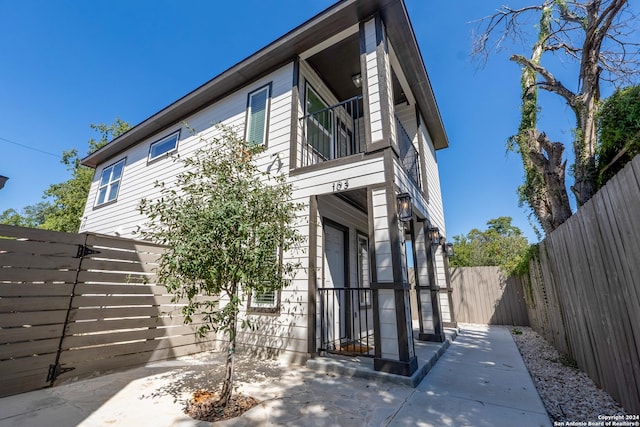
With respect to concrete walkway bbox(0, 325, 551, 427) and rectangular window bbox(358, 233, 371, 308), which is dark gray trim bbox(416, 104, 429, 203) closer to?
rectangular window bbox(358, 233, 371, 308)

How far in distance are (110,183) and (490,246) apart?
2449 cm

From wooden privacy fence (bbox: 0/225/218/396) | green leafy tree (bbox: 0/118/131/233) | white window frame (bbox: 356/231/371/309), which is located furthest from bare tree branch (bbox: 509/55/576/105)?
green leafy tree (bbox: 0/118/131/233)

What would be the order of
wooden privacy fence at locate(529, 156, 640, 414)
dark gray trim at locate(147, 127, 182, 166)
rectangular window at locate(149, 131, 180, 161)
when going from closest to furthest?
wooden privacy fence at locate(529, 156, 640, 414) < dark gray trim at locate(147, 127, 182, 166) < rectangular window at locate(149, 131, 180, 161)

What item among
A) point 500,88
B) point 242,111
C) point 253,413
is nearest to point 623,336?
point 253,413

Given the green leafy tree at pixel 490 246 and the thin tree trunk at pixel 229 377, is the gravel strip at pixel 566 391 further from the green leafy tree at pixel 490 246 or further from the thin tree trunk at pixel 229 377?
the green leafy tree at pixel 490 246

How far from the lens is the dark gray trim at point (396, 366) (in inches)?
129

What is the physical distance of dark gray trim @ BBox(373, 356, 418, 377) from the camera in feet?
10.7

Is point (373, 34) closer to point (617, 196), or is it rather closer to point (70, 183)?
point (617, 196)

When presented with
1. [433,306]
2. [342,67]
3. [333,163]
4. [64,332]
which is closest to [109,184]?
[64,332]

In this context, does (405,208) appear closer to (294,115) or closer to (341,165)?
(341,165)

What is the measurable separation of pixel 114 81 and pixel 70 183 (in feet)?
34.9

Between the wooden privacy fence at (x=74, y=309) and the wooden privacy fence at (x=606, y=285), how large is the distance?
4.68 meters

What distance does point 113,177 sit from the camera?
9.62 meters

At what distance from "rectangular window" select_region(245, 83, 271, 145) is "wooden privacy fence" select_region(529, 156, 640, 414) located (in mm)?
5203
